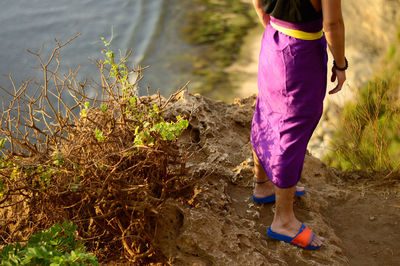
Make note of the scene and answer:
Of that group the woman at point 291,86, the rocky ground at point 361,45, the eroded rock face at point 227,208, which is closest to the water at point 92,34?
the rocky ground at point 361,45

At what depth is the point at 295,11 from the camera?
188cm

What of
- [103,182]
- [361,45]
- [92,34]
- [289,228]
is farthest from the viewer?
[92,34]

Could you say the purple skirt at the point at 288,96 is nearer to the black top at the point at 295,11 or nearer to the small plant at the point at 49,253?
the black top at the point at 295,11

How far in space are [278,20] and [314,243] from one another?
116cm

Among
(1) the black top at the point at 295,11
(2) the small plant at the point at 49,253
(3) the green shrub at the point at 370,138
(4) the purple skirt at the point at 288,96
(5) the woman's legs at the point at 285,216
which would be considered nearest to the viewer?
(2) the small plant at the point at 49,253

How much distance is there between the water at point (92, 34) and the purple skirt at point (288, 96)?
2.53 metres

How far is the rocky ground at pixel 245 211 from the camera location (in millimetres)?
2117

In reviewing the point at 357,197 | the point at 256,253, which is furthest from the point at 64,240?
the point at 357,197

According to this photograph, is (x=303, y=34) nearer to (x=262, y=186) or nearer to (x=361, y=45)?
(x=262, y=186)

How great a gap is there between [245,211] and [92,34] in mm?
3299

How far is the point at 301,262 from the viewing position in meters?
2.23

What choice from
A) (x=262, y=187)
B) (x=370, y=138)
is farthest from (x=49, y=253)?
(x=370, y=138)

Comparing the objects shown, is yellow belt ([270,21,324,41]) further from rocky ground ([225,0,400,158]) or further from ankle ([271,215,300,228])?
rocky ground ([225,0,400,158])

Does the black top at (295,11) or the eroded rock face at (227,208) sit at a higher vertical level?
the black top at (295,11)
